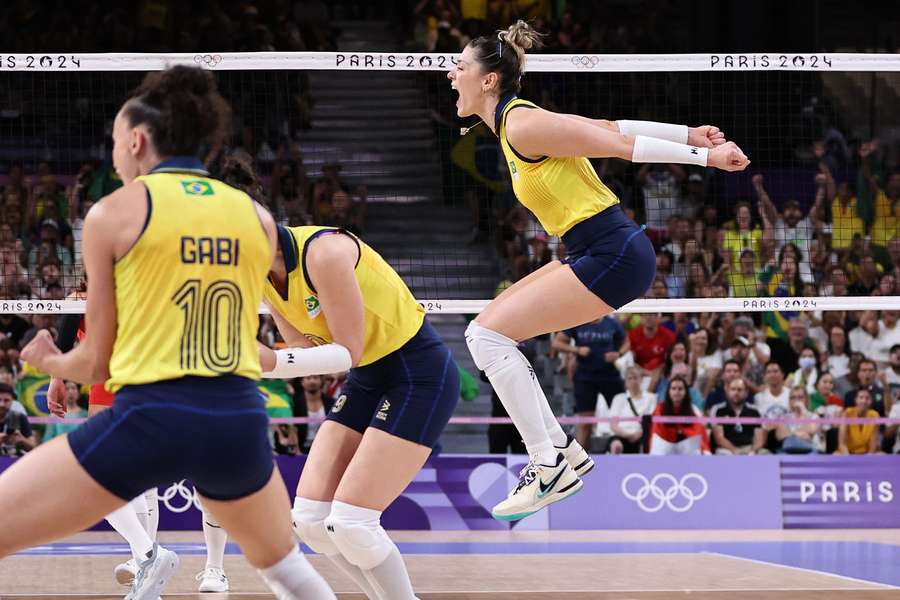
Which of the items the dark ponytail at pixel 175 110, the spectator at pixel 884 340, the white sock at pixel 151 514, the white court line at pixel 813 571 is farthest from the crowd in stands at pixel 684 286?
the dark ponytail at pixel 175 110

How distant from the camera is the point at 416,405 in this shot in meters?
5.07

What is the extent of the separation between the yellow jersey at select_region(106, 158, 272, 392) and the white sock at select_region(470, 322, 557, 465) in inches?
105

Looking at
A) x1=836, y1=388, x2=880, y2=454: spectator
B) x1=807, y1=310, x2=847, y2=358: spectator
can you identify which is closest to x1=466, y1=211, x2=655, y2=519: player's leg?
x1=836, y1=388, x2=880, y2=454: spectator

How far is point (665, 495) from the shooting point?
11.5 m

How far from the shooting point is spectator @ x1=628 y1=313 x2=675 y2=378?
41.3ft

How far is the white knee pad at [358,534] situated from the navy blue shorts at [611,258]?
1.58m

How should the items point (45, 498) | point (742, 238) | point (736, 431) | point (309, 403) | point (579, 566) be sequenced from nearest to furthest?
point (45, 498) → point (579, 566) → point (309, 403) → point (736, 431) → point (742, 238)

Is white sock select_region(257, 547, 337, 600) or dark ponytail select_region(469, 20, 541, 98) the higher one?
dark ponytail select_region(469, 20, 541, 98)

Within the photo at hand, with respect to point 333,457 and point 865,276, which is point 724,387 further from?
point 333,457

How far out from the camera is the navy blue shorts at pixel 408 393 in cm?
507

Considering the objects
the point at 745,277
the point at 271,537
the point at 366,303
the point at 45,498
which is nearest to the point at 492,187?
the point at 745,277

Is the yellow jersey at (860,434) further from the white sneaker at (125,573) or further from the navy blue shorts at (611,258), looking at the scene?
the white sneaker at (125,573)

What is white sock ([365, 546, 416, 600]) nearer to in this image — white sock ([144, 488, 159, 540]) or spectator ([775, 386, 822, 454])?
white sock ([144, 488, 159, 540])

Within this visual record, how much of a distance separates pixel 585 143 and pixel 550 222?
20.3 inches
